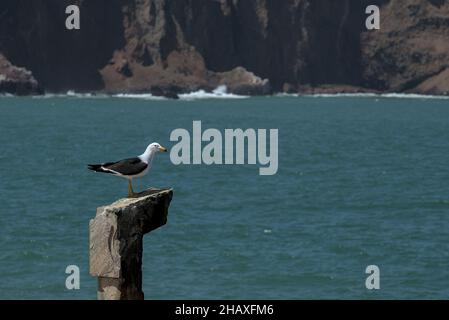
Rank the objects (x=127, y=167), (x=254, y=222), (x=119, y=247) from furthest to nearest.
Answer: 1. (x=254, y=222)
2. (x=127, y=167)
3. (x=119, y=247)

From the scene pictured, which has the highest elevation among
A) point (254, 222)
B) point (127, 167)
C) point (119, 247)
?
point (127, 167)

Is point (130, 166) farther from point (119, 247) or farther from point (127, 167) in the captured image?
point (119, 247)

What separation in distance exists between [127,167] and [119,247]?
175 centimetres

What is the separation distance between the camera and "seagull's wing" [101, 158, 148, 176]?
1589 cm

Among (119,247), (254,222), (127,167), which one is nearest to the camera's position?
(119,247)

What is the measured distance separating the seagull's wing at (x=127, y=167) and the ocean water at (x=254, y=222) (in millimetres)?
19719

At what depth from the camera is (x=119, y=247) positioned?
47.5 ft

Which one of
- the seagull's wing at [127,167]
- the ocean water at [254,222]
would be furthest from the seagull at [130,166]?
the ocean water at [254,222]

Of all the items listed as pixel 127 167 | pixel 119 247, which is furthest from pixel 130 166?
pixel 119 247

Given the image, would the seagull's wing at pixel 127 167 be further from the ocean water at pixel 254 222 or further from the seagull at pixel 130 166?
the ocean water at pixel 254 222

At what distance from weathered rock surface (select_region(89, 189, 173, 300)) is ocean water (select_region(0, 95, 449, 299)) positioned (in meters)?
20.9

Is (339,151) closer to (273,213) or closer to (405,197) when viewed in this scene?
(405,197)

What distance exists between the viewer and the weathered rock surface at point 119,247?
14484 millimetres
